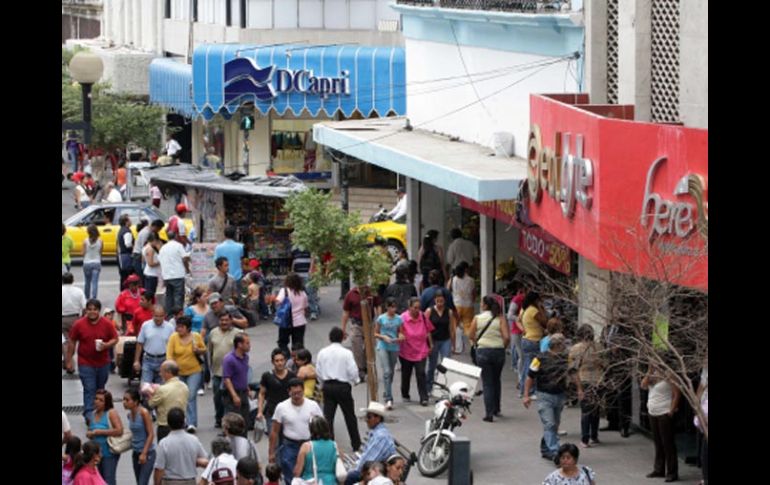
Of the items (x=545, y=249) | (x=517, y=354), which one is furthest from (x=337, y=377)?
(x=545, y=249)

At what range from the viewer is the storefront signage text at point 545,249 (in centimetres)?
2256

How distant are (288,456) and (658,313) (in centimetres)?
377

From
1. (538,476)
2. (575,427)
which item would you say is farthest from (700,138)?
(575,427)

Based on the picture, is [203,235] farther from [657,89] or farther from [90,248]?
[657,89]

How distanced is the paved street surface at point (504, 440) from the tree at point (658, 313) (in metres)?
1.23

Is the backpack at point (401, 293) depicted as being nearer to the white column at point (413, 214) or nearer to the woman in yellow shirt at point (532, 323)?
the woman in yellow shirt at point (532, 323)

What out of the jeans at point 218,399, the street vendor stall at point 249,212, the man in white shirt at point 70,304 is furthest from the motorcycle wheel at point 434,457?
the street vendor stall at point 249,212

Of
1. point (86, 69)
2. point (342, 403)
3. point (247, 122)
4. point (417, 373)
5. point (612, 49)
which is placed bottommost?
point (417, 373)

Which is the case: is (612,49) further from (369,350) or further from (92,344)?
(92,344)

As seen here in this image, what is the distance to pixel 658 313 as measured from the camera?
586 inches

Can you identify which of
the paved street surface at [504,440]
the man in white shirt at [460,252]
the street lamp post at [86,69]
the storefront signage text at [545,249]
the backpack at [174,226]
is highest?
the street lamp post at [86,69]
